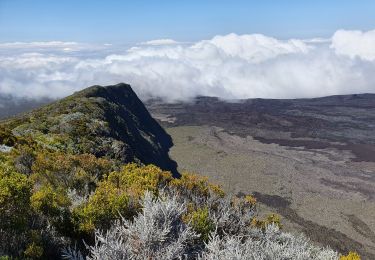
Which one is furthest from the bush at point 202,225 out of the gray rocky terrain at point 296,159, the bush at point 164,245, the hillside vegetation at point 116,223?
the gray rocky terrain at point 296,159

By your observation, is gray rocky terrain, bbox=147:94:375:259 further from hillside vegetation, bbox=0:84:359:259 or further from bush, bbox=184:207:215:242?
bush, bbox=184:207:215:242

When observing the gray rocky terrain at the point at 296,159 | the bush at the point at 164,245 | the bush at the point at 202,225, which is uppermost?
the bush at the point at 164,245

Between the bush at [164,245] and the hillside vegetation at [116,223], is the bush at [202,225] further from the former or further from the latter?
the bush at [164,245]

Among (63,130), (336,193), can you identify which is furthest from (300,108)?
(63,130)

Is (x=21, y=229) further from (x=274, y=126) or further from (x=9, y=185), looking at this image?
(x=274, y=126)

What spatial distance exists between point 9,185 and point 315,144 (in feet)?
290

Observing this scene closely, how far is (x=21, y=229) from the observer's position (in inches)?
378

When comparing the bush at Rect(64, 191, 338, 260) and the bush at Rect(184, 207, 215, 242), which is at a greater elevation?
the bush at Rect(64, 191, 338, 260)

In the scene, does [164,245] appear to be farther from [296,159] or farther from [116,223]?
[296,159]

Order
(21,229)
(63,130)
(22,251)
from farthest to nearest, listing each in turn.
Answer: (63,130)
(21,229)
(22,251)

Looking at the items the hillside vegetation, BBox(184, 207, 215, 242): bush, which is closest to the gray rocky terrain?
the hillside vegetation

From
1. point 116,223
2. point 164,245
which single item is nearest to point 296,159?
point 116,223

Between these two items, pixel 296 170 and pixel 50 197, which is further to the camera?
pixel 296 170

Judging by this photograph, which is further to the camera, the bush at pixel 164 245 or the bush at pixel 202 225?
the bush at pixel 202 225
